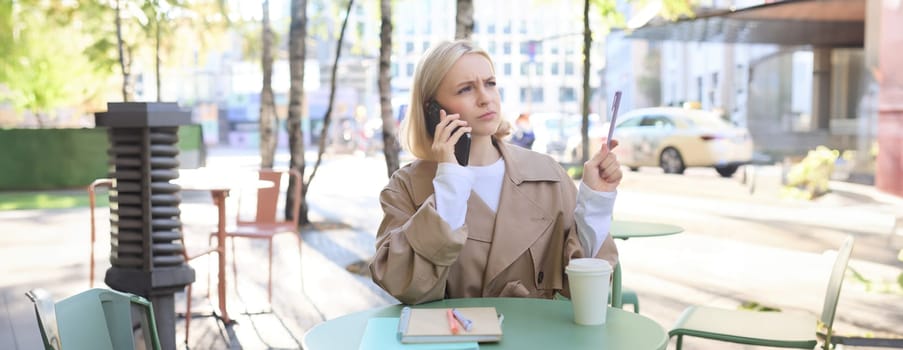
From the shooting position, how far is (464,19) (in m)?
7.61

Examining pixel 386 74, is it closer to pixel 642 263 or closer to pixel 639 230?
pixel 642 263

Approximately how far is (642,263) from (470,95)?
648 centimetres

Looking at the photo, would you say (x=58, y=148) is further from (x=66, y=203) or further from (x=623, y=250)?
(x=623, y=250)

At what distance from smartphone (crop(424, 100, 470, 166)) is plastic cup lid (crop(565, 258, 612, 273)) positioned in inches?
16.3

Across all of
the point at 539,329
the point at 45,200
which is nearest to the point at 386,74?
the point at 539,329

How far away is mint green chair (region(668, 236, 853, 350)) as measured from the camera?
3.57 meters

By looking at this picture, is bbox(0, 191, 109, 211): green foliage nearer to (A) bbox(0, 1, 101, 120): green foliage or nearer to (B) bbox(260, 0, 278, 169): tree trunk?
(B) bbox(260, 0, 278, 169): tree trunk

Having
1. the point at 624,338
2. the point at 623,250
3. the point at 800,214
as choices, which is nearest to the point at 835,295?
the point at 624,338

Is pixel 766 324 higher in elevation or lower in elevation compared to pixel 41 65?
lower

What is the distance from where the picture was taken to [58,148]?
20891 mm

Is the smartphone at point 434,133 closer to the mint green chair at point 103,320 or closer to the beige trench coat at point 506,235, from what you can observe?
the beige trench coat at point 506,235

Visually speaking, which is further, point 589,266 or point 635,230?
point 635,230

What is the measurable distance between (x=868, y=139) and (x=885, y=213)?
363 centimetres

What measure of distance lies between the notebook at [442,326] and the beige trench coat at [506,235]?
0.51ft
